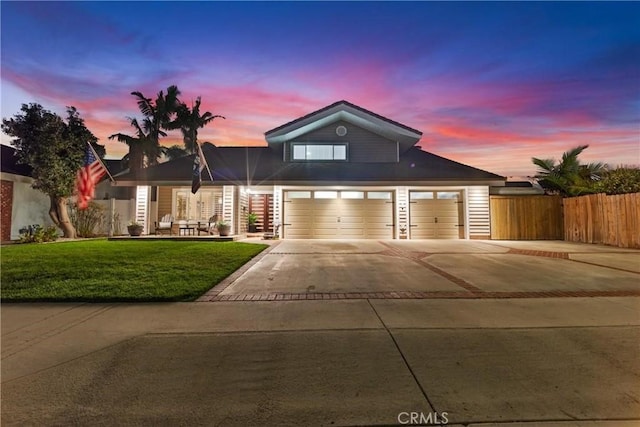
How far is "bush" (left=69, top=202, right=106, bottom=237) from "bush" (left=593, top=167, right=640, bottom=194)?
71.7 feet

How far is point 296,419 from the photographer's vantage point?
6.46 ft

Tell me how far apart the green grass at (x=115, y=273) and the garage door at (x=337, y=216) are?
5186 millimetres

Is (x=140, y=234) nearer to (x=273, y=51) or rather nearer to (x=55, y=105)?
(x=55, y=105)

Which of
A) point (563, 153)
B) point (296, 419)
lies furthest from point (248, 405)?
point (563, 153)

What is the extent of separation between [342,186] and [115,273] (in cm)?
933

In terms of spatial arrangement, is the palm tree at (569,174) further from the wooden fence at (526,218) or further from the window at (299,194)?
the window at (299,194)

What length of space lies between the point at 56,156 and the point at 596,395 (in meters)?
16.9

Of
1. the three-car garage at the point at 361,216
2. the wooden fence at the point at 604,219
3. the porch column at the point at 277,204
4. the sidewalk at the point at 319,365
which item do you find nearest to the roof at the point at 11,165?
the porch column at the point at 277,204

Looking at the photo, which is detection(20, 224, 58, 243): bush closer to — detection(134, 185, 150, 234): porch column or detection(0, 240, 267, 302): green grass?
detection(134, 185, 150, 234): porch column

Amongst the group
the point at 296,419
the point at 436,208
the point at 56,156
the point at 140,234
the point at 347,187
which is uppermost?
the point at 56,156

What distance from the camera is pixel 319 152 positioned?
15.5m

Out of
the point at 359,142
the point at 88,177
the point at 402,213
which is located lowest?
the point at 402,213

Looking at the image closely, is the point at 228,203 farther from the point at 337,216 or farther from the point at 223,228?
the point at 337,216

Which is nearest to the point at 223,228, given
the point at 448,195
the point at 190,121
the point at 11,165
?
the point at 448,195
